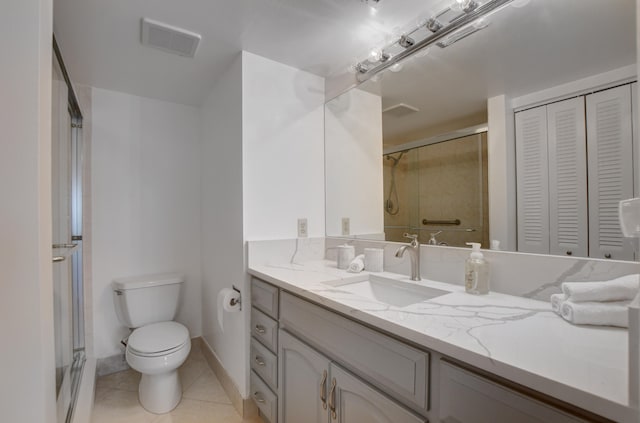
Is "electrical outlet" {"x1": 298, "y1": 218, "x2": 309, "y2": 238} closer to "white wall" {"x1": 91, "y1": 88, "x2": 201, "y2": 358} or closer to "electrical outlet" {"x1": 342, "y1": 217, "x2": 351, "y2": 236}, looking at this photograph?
"electrical outlet" {"x1": 342, "y1": 217, "x2": 351, "y2": 236}

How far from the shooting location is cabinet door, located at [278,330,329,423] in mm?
1097

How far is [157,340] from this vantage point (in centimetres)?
180

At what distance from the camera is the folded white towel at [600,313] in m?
0.75

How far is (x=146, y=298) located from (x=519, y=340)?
223cm

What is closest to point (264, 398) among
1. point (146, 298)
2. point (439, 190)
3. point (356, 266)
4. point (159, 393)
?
point (159, 393)

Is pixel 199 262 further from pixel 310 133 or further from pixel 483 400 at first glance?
pixel 483 400

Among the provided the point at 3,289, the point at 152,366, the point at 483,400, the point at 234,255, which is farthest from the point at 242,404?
the point at 483,400

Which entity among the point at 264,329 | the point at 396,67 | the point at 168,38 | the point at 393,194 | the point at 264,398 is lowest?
the point at 264,398

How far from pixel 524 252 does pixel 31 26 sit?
169cm

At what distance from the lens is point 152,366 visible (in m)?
1.67

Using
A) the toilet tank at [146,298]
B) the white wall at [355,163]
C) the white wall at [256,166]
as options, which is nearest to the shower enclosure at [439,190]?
the white wall at [355,163]

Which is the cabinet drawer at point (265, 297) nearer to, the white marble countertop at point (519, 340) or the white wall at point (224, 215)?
the white wall at point (224, 215)

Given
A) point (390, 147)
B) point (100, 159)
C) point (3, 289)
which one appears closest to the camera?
point (3, 289)

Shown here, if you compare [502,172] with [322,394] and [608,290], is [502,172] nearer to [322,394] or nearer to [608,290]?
[608,290]
